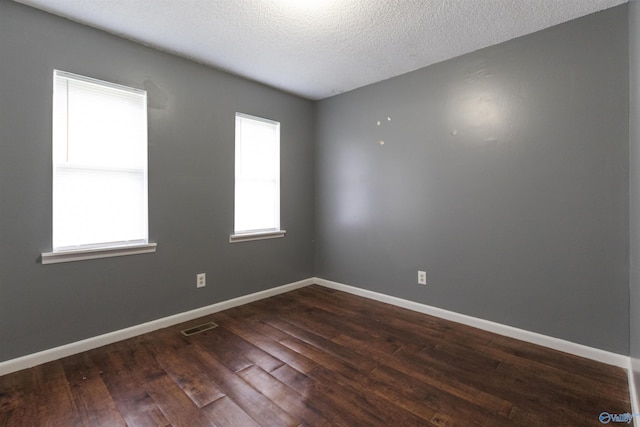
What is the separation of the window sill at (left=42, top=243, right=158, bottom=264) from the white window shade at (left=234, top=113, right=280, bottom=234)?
36.0 inches

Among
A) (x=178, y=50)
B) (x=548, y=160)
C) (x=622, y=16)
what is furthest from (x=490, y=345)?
(x=178, y=50)

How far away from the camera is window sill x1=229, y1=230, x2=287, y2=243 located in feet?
10.3

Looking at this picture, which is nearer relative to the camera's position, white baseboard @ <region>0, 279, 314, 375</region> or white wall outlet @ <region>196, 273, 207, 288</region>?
white baseboard @ <region>0, 279, 314, 375</region>

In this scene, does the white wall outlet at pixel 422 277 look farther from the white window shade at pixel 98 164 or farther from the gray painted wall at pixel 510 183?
the white window shade at pixel 98 164

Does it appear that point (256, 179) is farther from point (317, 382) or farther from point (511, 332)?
point (511, 332)

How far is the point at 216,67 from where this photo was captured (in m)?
2.91

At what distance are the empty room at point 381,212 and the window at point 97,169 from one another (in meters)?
0.01

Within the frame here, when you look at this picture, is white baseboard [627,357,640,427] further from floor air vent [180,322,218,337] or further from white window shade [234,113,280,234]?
white window shade [234,113,280,234]

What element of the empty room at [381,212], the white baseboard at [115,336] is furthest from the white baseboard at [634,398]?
the white baseboard at [115,336]

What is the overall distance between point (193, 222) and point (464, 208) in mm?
2547

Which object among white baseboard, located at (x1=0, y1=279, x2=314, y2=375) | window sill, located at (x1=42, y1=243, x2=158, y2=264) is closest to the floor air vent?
white baseboard, located at (x1=0, y1=279, x2=314, y2=375)

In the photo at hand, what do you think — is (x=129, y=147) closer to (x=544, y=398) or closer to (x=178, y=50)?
(x=178, y=50)

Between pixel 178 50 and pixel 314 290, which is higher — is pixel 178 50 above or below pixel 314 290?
above

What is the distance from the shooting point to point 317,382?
1838mm
